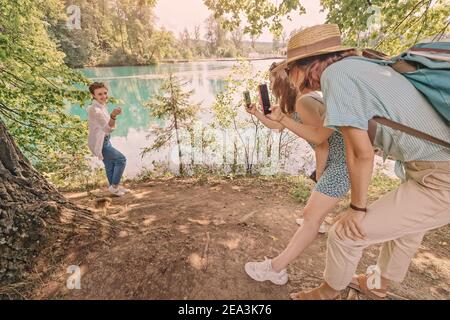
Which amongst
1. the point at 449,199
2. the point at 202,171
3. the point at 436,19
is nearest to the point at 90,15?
the point at 202,171

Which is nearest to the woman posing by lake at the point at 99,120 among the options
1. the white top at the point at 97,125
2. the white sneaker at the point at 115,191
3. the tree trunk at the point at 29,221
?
the white top at the point at 97,125

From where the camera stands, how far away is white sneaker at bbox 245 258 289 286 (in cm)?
221

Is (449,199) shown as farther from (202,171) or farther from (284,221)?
(202,171)

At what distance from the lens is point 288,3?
553 cm

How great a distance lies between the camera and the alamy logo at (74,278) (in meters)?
1.98

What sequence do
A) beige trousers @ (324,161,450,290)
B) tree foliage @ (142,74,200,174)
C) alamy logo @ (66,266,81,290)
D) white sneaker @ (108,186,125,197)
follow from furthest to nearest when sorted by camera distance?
tree foliage @ (142,74,200,174) < white sneaker @ (108,186,125,197) < alamy logo @ (66,266,81,290) < beige trousers @ (324,161,450,290)

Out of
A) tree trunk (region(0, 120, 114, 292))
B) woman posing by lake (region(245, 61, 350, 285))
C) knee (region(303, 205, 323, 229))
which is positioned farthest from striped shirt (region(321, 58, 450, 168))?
tree trunk (region(0, 120, 114, 292))

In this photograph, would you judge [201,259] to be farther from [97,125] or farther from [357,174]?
[97,125]

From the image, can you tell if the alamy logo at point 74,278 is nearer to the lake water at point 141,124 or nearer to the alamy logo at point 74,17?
the alamy logo at point 74,17

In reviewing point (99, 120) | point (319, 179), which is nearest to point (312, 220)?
point (319, 179)

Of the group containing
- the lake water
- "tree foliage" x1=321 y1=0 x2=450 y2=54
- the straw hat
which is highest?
"tree foliage" x1=321 y1=0 x2=450 y2=54

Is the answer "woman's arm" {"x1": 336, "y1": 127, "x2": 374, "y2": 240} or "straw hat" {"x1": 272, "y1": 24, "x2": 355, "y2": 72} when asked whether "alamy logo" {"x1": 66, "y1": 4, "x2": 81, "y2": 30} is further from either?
"woman's arm" {"x1": 336, "y1": 127, "x2": 374, "y2": 240}

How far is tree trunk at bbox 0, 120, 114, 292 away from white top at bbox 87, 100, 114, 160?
1883 mm
